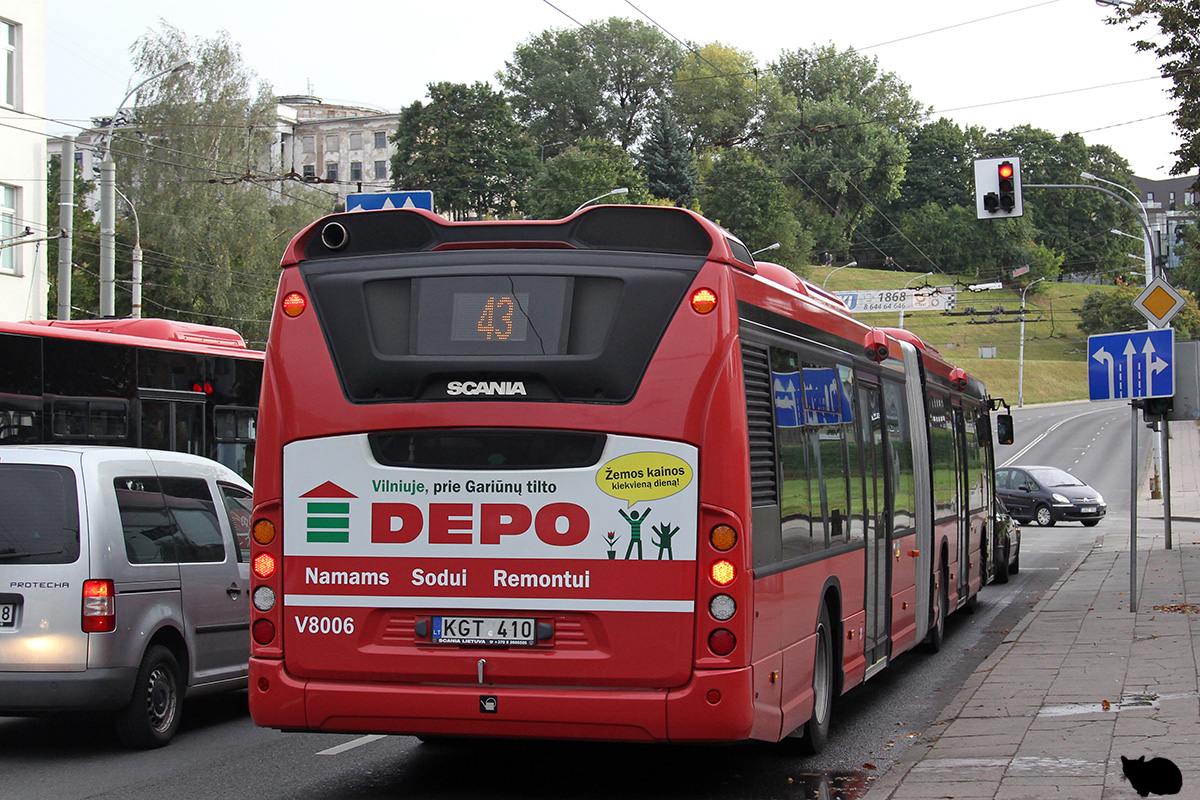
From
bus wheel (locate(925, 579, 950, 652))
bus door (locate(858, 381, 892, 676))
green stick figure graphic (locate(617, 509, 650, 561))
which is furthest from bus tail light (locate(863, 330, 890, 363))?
green stick figure graphic (locate(617, 509, 650, 561))

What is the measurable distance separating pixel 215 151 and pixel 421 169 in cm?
2832

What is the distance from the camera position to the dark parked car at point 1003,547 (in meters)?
20.1

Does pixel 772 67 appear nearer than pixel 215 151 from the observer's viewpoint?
No

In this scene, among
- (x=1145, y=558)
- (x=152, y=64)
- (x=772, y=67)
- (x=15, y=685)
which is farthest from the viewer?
(x=772, y=67)

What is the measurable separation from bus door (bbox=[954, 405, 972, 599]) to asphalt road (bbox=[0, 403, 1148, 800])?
433 cm

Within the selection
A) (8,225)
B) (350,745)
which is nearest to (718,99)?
(8,225)

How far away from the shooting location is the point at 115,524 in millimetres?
8344

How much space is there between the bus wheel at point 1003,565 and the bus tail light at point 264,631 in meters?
16.0

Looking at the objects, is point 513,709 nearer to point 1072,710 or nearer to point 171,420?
point 1072,710

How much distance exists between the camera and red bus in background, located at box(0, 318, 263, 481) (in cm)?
1527

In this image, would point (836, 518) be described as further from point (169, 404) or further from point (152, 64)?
point (152, 64)

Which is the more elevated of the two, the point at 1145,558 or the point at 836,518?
the point at 836,518

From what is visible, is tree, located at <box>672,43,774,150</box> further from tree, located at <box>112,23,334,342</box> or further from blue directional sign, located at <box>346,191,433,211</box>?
blue directional sign, located at <box>346,191,433,211</box>

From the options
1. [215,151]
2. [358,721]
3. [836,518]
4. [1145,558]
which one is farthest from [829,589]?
[215,151]
